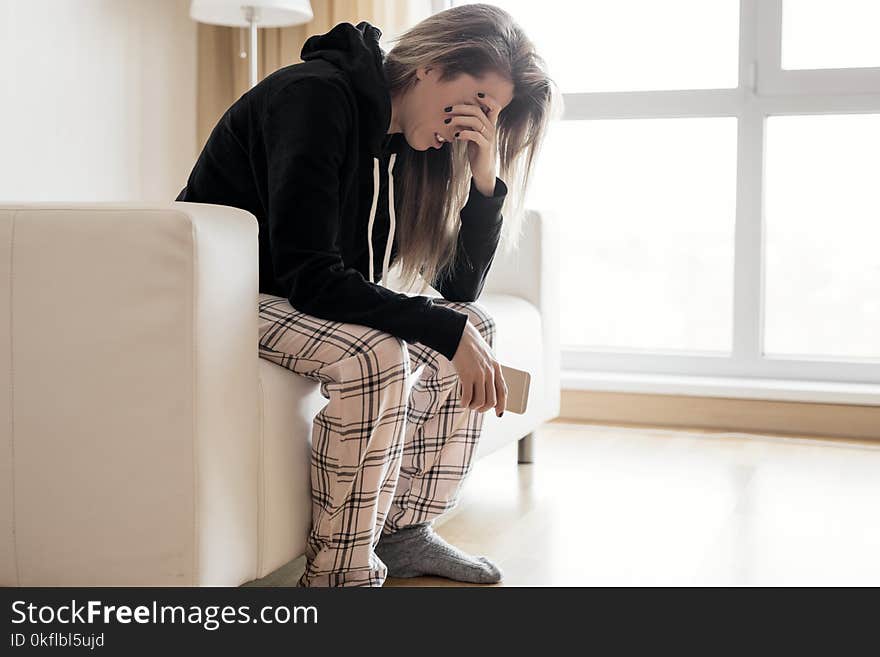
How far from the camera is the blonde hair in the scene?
1.53m

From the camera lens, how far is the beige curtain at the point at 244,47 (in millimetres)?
3240

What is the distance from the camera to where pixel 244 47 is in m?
A: 3.31

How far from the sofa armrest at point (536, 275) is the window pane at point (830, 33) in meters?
1.07

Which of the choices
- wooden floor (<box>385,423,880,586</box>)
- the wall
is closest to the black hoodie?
wooden floor (<box>385,423,880,586</box>)

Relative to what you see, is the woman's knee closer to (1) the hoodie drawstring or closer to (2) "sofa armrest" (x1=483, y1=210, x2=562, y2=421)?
(1) the hoodie drawstring

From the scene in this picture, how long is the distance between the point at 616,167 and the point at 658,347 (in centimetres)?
57

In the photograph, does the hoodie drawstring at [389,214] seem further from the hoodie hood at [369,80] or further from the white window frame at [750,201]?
the white window frame at [750,201]

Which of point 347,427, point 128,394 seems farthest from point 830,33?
point 128,394

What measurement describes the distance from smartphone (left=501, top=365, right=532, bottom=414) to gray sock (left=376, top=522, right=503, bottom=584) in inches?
10.3

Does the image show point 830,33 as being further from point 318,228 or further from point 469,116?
point 318,228

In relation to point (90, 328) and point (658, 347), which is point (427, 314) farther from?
point (658, 347)

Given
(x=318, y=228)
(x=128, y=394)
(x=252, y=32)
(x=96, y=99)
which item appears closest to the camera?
(x=128, y=394)

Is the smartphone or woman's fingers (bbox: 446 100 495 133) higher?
woman's fingers (bbox: 446 100 495 133)

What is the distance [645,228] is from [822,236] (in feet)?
1.67
